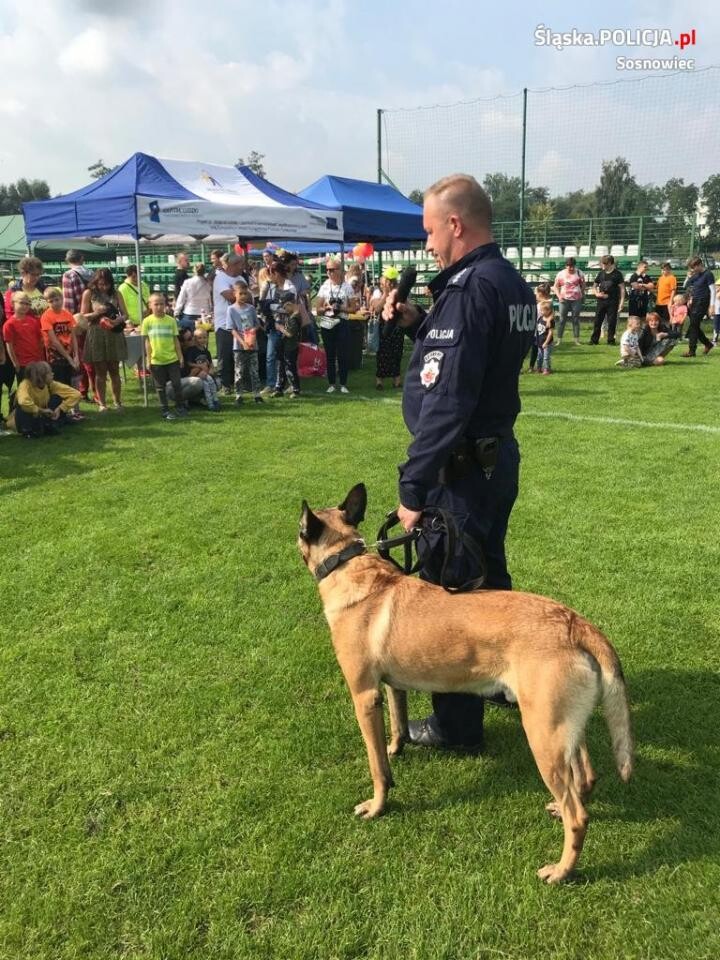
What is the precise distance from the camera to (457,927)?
226 centimetres

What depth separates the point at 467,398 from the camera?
246cm

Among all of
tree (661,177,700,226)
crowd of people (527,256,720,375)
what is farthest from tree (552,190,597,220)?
crowd of people (527,256,720,375)

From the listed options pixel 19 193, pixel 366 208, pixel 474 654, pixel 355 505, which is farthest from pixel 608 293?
pixel 19 193

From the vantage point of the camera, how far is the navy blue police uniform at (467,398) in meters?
2.46

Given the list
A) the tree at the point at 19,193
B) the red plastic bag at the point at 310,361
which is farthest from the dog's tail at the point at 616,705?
the tree at the point at 19,193

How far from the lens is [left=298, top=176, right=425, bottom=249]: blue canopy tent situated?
14.8 m

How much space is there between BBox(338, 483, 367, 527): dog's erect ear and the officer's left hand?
198 millimetres

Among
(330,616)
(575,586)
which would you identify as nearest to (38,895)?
(330,616)

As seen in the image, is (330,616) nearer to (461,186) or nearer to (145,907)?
(145,907)

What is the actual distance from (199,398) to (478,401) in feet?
28.1

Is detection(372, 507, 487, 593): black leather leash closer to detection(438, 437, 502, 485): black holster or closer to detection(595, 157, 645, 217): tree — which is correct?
detection(438, 437, 502, 485): black holster

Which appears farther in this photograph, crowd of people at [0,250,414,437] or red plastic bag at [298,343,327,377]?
red plastic bag at [298,343,327,377]

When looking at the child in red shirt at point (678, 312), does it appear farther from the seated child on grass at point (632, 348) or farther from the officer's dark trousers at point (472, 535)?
the officer's dark trousers at point (472, 535)

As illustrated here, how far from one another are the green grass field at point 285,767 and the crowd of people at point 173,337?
3.80 m
